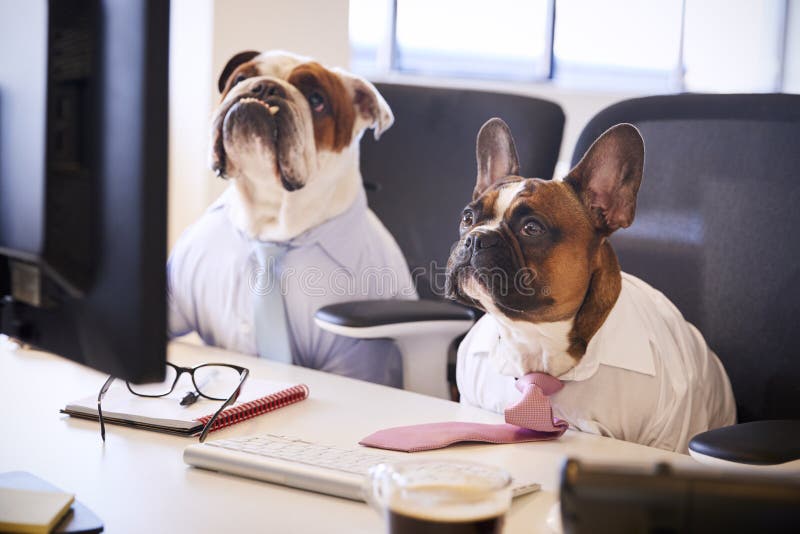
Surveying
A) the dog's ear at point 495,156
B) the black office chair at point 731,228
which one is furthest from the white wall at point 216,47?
the black office chair at point 731,228

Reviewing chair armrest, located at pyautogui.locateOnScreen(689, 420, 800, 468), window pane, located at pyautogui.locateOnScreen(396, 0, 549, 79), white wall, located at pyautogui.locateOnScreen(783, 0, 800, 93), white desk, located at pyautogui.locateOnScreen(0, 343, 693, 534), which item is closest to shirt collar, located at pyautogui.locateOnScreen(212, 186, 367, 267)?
white desk, located at pyautogui.locateOnScreen(0, 343, 693, 534)

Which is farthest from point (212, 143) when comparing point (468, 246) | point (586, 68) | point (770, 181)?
point (586, 68)

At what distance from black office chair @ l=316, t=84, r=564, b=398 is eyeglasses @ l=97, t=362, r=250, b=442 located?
216 millimetres

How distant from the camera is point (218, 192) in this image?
1657 millimetres

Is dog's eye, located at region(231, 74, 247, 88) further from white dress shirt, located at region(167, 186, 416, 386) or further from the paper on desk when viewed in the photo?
the paper on desk

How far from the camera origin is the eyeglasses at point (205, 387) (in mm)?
987

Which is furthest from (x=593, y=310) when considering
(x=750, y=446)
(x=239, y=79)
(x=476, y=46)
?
(x=476, y=46)

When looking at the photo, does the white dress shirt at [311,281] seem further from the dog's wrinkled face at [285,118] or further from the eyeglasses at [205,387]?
the eyeglasses at [205,387]

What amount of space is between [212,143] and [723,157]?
2.77 feet

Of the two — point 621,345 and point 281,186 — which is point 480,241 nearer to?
point 621,345

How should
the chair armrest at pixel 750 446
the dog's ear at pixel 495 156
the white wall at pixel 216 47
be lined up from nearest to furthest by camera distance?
the chair armrest at pixel 750 446 < the dog's ear at pixel 495 156 < the white wall at pixel 216 47

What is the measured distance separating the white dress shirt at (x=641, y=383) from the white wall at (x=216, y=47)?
935mm

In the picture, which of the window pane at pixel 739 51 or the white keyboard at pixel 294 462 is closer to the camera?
the white keyboard at pixel 294 462

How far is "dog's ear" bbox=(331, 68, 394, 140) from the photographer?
1.45 meters
